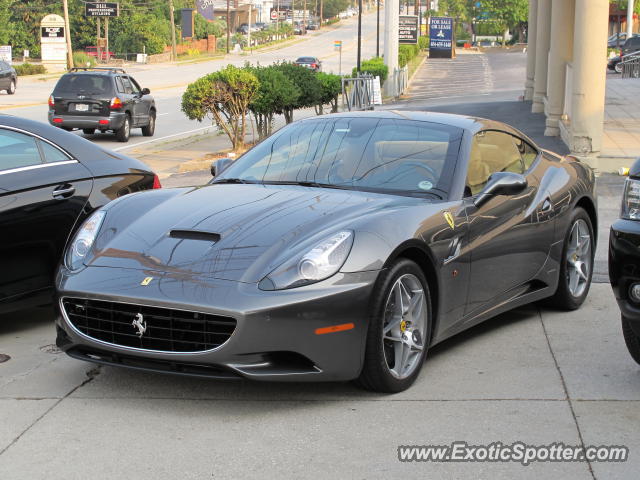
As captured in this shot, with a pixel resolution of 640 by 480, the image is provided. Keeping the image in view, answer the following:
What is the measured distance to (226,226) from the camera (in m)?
5.32

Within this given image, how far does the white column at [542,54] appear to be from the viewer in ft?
89.1

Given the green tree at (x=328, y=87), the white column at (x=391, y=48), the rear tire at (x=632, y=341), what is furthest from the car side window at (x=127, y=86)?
the rear tire at (x=632, y=341)

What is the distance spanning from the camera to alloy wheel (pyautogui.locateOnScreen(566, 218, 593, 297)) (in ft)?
23.6

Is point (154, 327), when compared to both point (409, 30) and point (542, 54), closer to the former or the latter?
point (542, 54)

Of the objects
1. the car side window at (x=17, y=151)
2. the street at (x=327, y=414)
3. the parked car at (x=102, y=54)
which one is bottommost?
the parked car at (x=102, y=54)

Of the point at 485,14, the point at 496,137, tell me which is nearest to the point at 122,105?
the point at 496,137

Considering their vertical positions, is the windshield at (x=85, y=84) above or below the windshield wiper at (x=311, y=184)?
below

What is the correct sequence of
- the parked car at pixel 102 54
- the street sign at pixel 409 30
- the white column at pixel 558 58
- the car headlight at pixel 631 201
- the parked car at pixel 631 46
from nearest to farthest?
the car headlight at pixel 631 201, the white column at pixel 558 58, the street sign at pixel 409 30, the parked car at pixel 631 46, the parked car at pixel 102 54

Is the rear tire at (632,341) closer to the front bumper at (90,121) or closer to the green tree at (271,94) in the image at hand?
the green tree at (271,94)

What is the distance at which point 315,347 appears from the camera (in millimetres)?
4863

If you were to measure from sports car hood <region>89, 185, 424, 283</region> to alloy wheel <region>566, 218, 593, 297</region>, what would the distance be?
6.23 ft

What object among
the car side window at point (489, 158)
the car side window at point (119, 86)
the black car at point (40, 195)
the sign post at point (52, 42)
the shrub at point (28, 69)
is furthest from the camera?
the sign post at point (52, 42)

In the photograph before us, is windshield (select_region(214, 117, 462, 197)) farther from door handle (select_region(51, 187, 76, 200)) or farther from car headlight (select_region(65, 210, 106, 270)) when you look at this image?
door handle (select_region(51, 187, 76, 200))

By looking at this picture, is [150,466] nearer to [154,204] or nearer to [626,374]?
[154,204]
